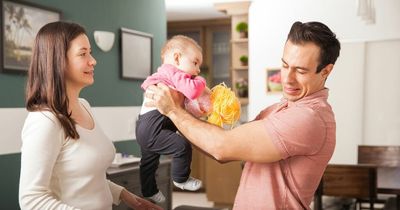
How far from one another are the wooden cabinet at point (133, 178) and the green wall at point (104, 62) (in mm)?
392

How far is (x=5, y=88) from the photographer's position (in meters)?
2.70

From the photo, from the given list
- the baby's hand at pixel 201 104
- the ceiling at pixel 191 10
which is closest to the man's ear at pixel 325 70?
the baby's hand at pixel 201 104

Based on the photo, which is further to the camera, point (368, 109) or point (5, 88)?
point (368, 109)

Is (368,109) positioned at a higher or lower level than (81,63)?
lower

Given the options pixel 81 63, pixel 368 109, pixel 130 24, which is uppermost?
pixel 130 24

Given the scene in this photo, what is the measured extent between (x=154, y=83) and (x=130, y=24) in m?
2.30

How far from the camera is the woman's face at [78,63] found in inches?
62.9

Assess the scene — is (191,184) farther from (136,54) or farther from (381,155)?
(381,155)

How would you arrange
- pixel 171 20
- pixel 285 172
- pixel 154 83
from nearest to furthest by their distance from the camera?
pixel 285 172
pixel 154 83
pixel 171 20

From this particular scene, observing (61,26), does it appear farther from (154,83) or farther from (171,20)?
(171,20)

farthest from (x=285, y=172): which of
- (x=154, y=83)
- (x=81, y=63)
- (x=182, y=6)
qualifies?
(x=182, y=6)

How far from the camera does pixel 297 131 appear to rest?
1.38m

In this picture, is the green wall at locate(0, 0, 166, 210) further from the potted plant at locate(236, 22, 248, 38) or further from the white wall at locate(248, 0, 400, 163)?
the white wall at locate(248, 0, 400, 163)

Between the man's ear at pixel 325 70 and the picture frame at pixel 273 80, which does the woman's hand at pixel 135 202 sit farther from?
the picture frame at pixel 273 80
